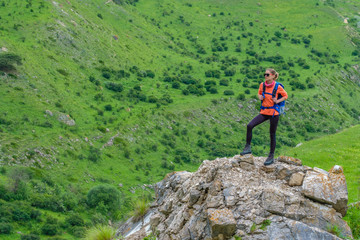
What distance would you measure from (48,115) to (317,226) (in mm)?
59144

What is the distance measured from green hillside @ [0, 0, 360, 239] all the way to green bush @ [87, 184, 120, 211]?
0.42 metres

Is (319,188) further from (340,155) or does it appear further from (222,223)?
(340,155)

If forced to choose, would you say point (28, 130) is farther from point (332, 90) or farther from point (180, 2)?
point (180, 2)

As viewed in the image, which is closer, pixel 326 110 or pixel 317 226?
pixel 317 226

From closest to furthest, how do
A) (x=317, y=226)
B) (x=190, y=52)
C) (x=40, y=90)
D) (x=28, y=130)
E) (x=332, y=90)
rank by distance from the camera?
1. (x=317, y=226)
2. (x=28, y=130)
3. (x=40, y=90)
4. (x=332, y=90)
5. (x=190, y=52)

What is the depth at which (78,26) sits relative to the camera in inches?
3760

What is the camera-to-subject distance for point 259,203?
12727 mm

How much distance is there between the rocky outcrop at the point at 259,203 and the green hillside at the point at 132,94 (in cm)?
696

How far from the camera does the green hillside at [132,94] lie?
5362 cm

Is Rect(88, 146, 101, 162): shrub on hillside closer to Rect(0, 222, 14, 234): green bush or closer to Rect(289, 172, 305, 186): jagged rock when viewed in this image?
Rect(0, 222, 14, 234): green bush

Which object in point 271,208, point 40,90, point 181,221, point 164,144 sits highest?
point 271,208

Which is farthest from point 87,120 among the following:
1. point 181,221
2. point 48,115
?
point 181,221

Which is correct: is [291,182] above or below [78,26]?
above

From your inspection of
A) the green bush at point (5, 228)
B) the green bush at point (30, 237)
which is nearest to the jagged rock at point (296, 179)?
the green bush at point (30, 237)
